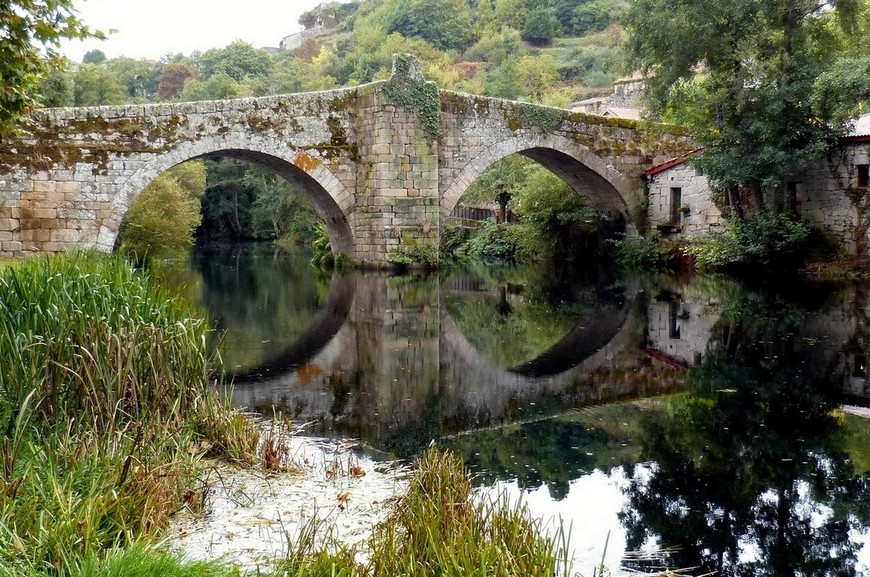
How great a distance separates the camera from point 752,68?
15.5 meters

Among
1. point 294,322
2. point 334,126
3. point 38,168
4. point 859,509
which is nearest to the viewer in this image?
point 859,509

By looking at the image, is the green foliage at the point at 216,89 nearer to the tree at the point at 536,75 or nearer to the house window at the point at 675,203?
the tree at the point at 536,75

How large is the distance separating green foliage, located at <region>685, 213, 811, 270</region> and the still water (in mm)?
2651

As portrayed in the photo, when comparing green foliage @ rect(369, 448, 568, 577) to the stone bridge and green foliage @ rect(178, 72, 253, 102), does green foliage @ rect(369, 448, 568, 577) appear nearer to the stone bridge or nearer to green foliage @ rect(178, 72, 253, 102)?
the stone bridge

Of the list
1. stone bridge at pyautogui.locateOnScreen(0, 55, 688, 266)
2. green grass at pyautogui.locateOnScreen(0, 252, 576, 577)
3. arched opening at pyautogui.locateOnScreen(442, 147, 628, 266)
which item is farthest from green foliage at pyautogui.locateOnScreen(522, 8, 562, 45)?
green grass at pyautogui.locateOnScreen(0, 252, 576, 577)

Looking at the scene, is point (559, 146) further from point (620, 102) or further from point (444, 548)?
point (620, 102)

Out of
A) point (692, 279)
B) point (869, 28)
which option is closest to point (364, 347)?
point (692, 279)

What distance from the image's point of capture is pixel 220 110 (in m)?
16.9

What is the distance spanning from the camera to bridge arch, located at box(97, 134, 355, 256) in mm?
16125

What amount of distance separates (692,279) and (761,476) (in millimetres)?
12001

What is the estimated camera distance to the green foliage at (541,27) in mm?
72500

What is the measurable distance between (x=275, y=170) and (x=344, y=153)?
1.84 m

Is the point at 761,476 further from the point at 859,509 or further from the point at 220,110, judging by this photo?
the point at 220,110

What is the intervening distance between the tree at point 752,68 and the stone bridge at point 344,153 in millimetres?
4012
